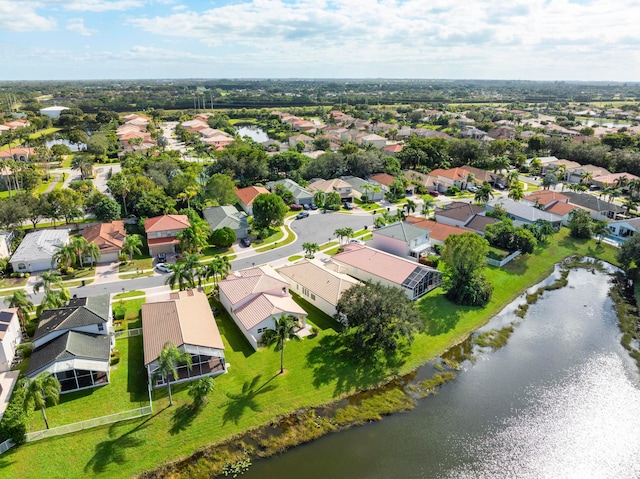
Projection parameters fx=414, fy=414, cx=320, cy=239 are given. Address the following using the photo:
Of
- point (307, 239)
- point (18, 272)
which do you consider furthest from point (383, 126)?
point (18, 272)

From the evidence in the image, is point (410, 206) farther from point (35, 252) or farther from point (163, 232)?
point (35, 252)

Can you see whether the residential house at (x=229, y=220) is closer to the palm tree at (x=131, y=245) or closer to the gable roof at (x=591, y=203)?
the palm tree at (x=131, y=245)

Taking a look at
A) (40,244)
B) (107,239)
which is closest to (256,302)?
(107,239)

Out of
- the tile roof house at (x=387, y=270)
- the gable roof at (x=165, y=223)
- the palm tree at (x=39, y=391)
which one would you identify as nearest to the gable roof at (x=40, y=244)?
the gable roof at (x=165, y=223)

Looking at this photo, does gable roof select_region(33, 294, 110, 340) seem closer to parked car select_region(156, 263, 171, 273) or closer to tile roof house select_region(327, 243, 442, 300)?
parked car select_region(156, 263, 171, 273)

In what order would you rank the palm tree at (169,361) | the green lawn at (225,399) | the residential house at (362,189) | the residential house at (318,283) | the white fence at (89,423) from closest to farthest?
the green lawn at (225,399) < the white fence at (89,423) < the palm tree at (169,361) < the residential house at (318,283) < the residential house at (362,189)

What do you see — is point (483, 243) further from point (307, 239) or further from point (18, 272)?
point (18, 272)

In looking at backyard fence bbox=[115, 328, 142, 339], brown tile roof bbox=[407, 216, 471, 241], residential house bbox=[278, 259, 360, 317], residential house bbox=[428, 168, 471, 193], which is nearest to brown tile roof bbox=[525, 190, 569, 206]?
residential house bbox=[428, 168, 471, 193]
